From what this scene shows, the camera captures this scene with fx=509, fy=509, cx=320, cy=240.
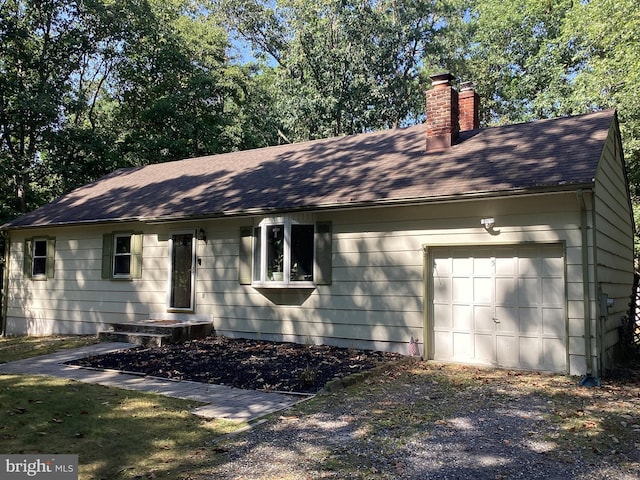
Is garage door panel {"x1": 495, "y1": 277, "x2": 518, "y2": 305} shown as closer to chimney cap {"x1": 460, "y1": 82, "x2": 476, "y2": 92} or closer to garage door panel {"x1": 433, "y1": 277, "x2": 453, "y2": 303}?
garage door panel {"x1": 433, "y1": 277, "x2": 453, "y2": 303}

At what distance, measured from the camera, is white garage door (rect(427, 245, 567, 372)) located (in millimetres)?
7668

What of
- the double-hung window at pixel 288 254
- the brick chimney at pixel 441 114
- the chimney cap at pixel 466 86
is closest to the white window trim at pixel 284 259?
the double-hung window at pixel 288 254

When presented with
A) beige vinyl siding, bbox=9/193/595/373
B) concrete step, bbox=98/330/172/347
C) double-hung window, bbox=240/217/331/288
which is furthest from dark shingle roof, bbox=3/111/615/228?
concrete step, bbox=98/330/172/347

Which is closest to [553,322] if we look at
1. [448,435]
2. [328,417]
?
[448,435]

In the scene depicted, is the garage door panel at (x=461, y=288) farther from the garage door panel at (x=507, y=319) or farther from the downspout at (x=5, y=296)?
the downspout at (x=5, y=296)

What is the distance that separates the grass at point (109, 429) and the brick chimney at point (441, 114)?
23.3ft

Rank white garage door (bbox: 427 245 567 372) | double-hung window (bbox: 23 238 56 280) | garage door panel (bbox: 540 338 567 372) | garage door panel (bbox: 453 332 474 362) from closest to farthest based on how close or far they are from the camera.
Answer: garage door panel (bbox: 540 338 567 372)
white garage door (bbox: 427 245 567 372)
garage door panel (bbox: 453 332 474 362)
double-hung window (bbox: 23 238 56 280)

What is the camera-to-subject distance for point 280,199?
33.8 feet

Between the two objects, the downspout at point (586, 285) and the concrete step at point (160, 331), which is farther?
the concrete step at point (160, 331)

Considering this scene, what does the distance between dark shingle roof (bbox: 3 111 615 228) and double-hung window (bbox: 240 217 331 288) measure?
1.58 ft

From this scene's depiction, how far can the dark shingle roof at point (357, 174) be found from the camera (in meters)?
8.23

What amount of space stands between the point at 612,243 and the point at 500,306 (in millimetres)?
2800

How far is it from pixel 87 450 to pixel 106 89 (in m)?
24.0

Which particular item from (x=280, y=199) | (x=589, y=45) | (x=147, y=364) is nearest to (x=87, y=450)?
(x=147, y=364)
